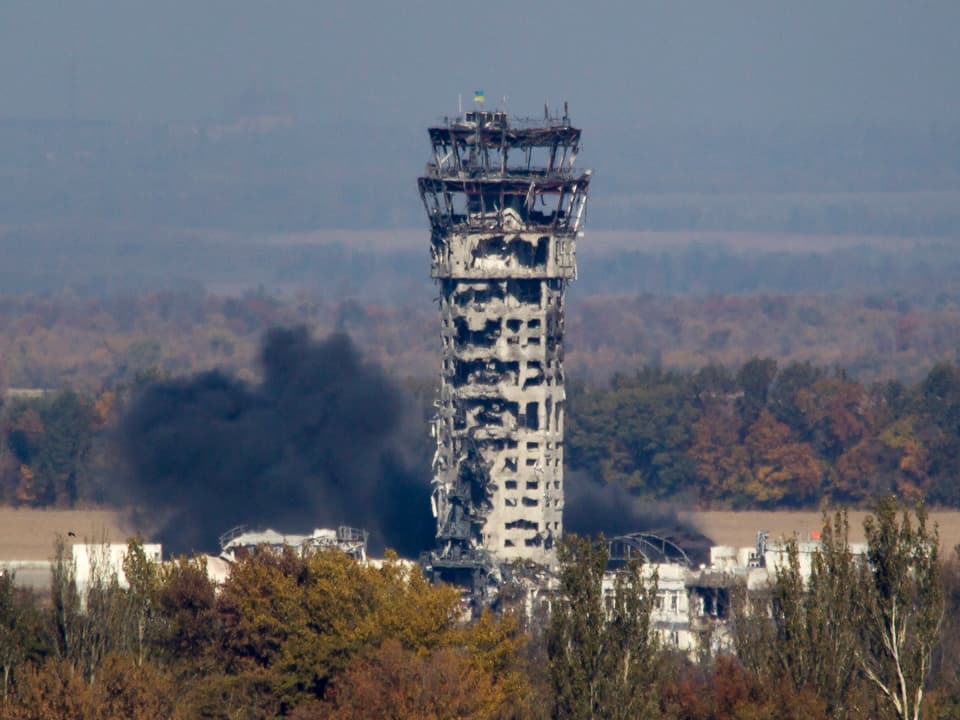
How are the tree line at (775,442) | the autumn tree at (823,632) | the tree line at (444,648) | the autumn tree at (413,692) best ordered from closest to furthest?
the tree line at (444,648) → the autumn tree at (823,632) → the autumn tree at (413,692) → the tree line at (775,442)

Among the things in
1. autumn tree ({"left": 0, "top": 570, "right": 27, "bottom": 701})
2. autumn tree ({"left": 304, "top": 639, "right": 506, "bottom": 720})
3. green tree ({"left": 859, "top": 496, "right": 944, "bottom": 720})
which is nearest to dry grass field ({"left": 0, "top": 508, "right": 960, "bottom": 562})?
autumn tree ({"left": 0, "top": 570, "right": 27, "bottom": 701})

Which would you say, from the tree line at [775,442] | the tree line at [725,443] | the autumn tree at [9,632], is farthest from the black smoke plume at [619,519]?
the autumn tree at [9,632]

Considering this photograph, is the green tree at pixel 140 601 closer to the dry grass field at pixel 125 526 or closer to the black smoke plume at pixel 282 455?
the black smoke plume at pixel 282 455

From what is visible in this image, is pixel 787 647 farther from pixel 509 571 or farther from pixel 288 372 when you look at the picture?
pixel 288 372

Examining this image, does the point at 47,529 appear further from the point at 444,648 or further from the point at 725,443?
the point at 444,648

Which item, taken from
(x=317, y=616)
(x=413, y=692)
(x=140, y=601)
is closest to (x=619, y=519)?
(x=317, y=616)
